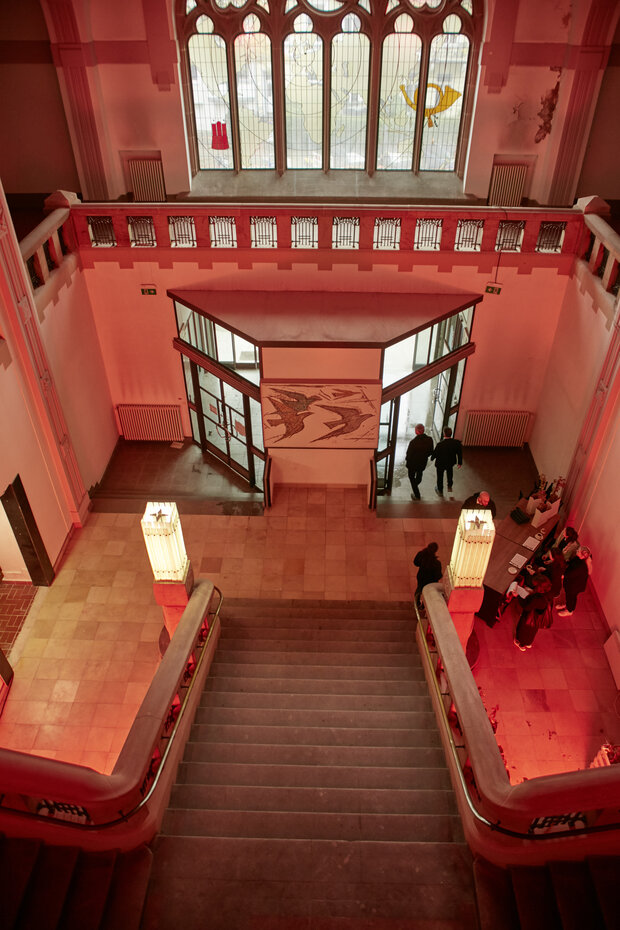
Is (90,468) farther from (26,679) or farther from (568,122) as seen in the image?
(568,122)

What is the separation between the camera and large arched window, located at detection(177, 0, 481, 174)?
422 inches

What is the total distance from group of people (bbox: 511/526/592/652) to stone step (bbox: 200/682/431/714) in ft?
5.81

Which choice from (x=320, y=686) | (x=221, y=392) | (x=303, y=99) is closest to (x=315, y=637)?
(x=320, y=686)

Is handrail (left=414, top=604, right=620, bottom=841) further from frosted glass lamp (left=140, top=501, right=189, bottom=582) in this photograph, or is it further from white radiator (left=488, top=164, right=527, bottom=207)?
white radiator (left=488, top=164, right=527, bottom=207)

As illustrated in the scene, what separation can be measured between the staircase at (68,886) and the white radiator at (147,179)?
11.2m

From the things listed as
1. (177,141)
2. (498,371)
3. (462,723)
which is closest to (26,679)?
(462,723)

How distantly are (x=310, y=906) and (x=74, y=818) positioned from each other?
163 centimetres

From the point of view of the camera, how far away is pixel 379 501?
964 cm

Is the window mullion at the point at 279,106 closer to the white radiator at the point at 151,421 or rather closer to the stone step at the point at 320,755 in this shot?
the white radiator at the point at 151,421

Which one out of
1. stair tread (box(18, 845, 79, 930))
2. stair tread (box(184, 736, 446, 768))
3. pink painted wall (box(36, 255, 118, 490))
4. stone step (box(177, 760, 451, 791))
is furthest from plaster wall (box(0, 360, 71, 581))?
stair tread (box(18, 845, 79, 930))

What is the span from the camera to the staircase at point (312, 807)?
3.90 meters

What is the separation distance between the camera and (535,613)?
689 cm

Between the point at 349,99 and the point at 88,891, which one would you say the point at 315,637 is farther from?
the point at 349,99

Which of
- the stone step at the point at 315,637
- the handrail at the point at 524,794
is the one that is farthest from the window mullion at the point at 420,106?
the handrail at the point at 524,794
